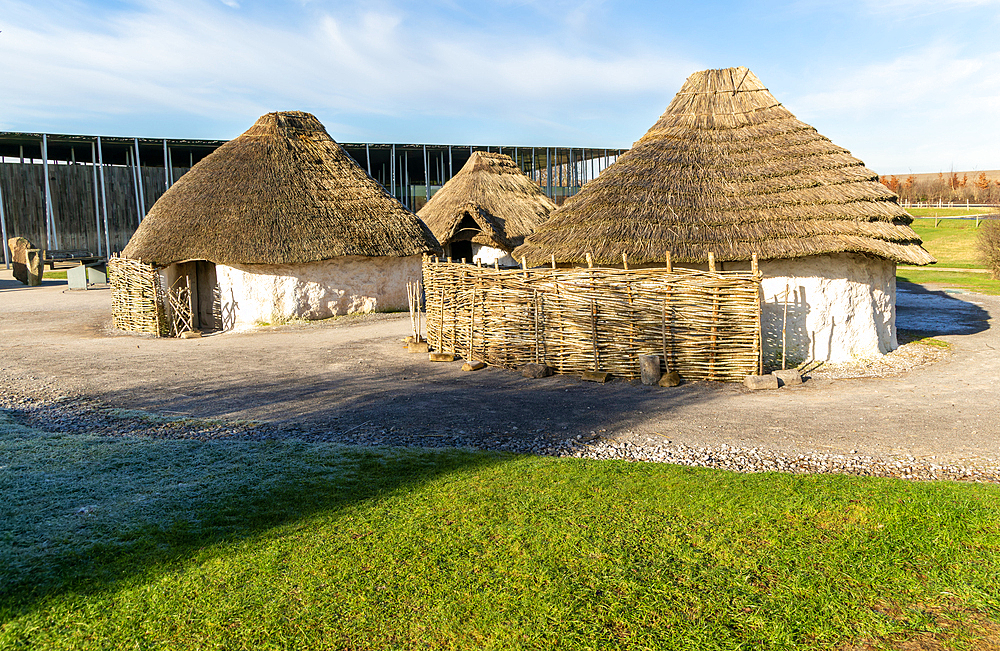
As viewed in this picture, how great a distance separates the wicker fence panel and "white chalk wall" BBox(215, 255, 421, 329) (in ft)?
4.81

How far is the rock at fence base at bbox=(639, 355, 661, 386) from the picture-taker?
9695 mm

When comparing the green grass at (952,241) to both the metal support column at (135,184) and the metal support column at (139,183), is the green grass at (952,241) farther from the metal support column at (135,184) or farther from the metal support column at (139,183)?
the metal support column at (135,184)

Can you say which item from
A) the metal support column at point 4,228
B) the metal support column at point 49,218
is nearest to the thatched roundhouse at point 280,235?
→ the metal support column at point 49,218

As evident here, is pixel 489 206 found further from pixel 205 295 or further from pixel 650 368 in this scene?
pixel 650 368

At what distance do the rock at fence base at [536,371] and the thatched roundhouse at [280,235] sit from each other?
8124 mm

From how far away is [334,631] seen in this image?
3598mm

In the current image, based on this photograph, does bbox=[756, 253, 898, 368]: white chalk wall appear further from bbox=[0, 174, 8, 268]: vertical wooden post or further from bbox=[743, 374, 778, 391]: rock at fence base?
bbox=[0, 174, 8, 268]: vertical wooden post

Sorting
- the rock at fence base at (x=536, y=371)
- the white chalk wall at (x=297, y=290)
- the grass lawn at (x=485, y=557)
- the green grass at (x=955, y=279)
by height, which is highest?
the white chalk wall at (x=297, y=290)

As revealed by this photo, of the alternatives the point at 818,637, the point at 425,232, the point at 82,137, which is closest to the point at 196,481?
the point at 818,637

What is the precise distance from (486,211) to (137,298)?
13497 mm

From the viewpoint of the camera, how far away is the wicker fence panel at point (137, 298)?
53.6ft

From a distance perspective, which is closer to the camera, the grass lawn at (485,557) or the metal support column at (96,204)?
the grass lawn at (485,557)

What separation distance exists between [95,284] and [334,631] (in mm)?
31765

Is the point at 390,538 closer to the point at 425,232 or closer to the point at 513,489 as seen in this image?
the point at 513,489
